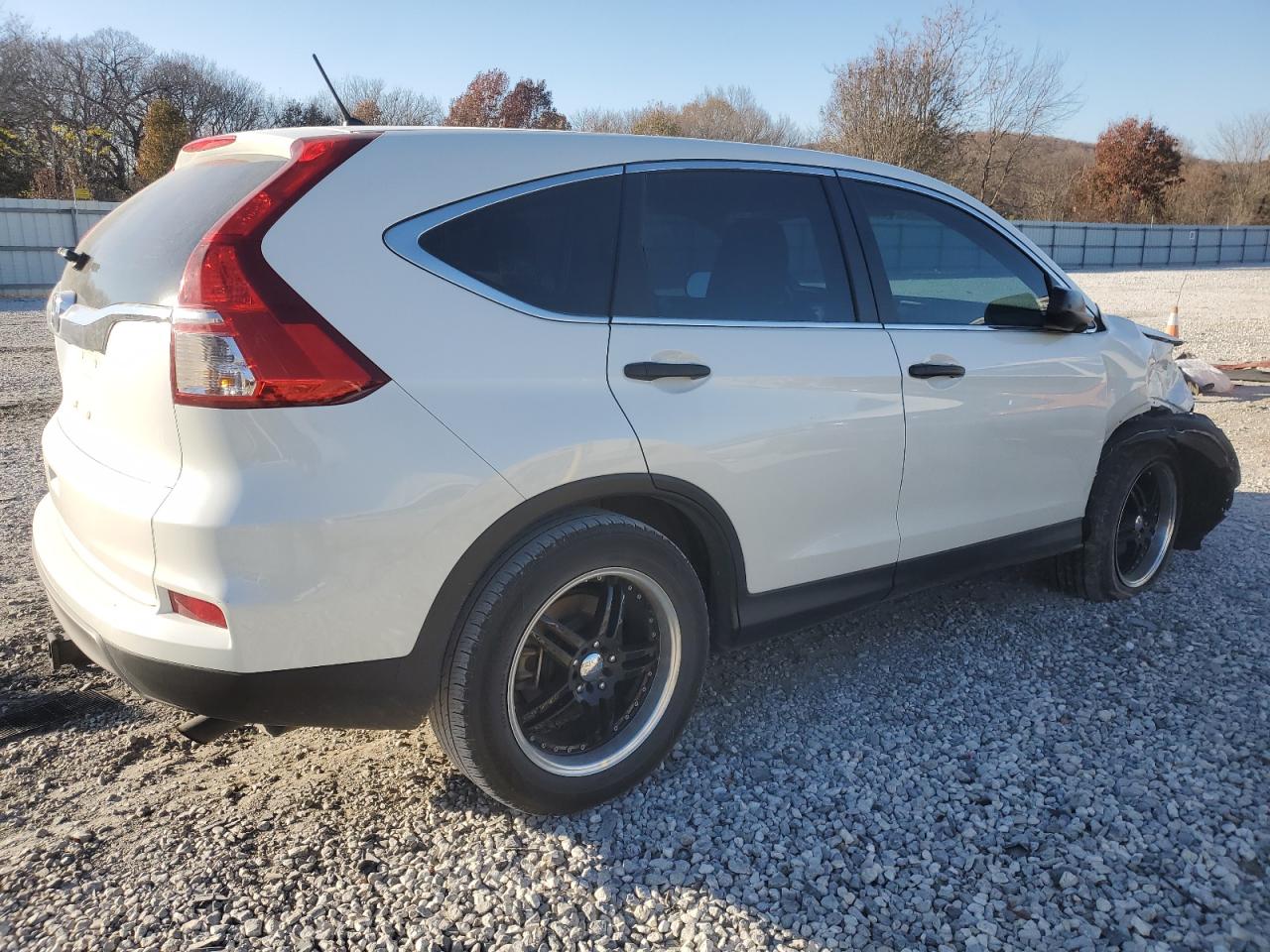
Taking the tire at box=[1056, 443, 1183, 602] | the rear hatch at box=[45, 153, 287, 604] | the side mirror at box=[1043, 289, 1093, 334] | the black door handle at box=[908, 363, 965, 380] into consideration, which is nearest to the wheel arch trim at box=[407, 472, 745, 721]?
the rear hatch at box=[45, 153, 287, 604]

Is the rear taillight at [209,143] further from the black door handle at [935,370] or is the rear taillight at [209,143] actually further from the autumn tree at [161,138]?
the autumn tree at [161,138]

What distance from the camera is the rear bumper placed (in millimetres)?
2256

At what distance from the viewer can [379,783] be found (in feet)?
9.65

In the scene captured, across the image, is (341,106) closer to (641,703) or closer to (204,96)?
(641,703)

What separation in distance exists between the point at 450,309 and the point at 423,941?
1.52 metres

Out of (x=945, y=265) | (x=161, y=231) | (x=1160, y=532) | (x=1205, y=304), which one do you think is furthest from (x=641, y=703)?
(x=1205, y=304)

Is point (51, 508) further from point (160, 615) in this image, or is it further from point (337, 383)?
point (337, 383)

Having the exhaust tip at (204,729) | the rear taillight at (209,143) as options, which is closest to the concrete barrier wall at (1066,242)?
the rear taillight at (209,143)

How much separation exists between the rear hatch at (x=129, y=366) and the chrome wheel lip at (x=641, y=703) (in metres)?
1.01

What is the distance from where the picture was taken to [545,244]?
8.56 ft

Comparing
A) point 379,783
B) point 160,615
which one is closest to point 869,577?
point 379,783

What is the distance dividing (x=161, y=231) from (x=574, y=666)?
1586mm

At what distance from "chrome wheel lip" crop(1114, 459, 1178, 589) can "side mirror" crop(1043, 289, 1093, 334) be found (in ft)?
3.81

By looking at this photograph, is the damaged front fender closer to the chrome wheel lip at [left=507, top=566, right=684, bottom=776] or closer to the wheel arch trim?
the wheel arch trim
